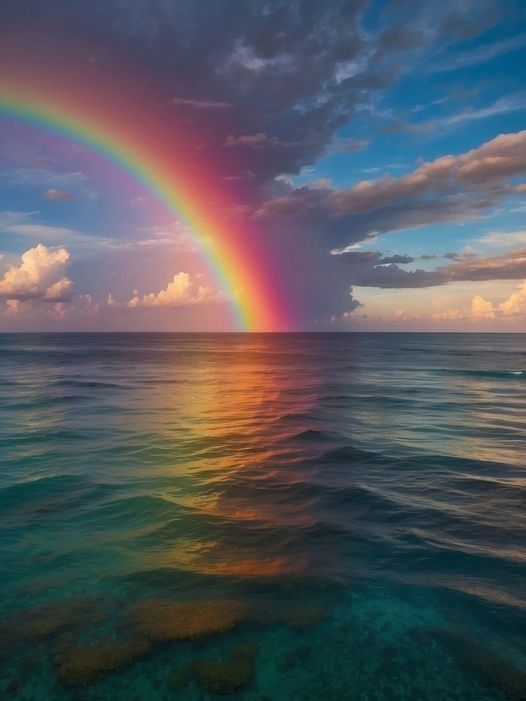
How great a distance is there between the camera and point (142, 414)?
3650cm

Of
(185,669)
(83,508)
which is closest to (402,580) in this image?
(185,669)

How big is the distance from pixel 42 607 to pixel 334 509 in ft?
31.6

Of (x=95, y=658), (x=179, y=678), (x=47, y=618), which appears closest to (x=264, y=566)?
(x=179, y=678)

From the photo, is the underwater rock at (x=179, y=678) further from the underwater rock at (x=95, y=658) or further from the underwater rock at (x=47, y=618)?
the underwater rock at (x=47, y=618)

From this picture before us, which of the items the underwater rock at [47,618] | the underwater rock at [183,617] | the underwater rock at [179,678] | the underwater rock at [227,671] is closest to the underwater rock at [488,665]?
the underwater rock at [227,671]

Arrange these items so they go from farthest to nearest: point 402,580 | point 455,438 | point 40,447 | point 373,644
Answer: point 455,438
point 40,447
point 402,580
point 373,644

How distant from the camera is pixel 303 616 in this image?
997 cm

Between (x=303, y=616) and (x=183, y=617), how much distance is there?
2.59 metres

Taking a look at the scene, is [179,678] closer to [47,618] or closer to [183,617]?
[183,617]

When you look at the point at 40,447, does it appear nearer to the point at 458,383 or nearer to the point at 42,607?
the point at 42,607

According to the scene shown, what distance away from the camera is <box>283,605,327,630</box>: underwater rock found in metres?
9.69

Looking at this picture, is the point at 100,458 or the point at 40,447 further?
the point at 40,447

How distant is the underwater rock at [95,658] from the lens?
8.23m

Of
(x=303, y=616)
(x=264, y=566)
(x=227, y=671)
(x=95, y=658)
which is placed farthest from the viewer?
(x=264, y=566)
